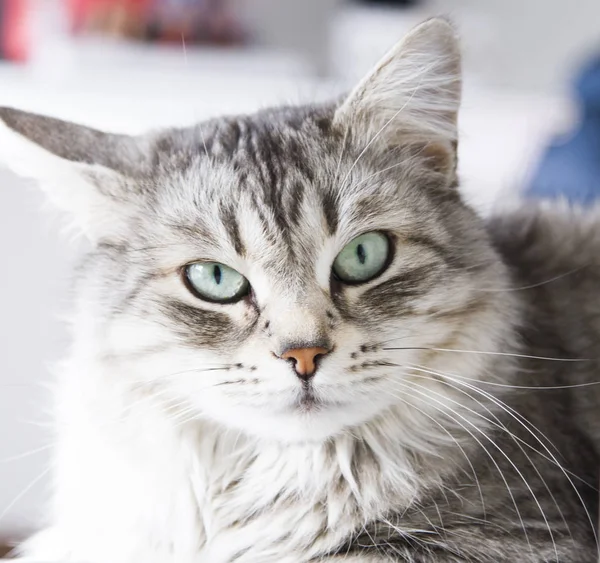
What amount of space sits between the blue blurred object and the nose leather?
49.1 inches

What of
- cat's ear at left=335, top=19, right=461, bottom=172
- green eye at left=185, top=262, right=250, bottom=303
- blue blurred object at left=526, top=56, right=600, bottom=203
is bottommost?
green eye at left=185, top=262, right=250, bottom=303

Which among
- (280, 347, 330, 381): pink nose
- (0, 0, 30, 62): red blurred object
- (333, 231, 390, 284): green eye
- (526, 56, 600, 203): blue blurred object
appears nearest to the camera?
(280, 347, 330, 381): pink nose

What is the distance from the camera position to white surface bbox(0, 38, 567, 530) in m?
1.28

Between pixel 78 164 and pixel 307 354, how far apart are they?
0.40 meters

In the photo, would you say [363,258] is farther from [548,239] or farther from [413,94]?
[548,239]

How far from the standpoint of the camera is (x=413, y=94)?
1.10 metres

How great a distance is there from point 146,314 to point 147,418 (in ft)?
0.50

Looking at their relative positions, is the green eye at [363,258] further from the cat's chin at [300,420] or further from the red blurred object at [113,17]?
the red blurred object at [113,17]

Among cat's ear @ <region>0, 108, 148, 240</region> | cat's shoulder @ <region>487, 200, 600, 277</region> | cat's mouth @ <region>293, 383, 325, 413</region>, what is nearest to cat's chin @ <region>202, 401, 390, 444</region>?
cat's mouth @ <region>293, 383, 325, 413</region>

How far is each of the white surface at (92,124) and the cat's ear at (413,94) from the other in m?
0.13

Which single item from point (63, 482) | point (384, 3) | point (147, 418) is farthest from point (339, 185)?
point (384, 3)

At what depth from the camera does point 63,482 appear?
1.20m

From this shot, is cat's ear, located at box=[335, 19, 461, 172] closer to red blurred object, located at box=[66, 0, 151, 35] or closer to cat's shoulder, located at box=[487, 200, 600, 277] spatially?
cat's shoulder, located at box=[487, 200, 600, 277]

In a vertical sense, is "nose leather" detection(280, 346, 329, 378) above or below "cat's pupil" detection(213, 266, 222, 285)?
below
